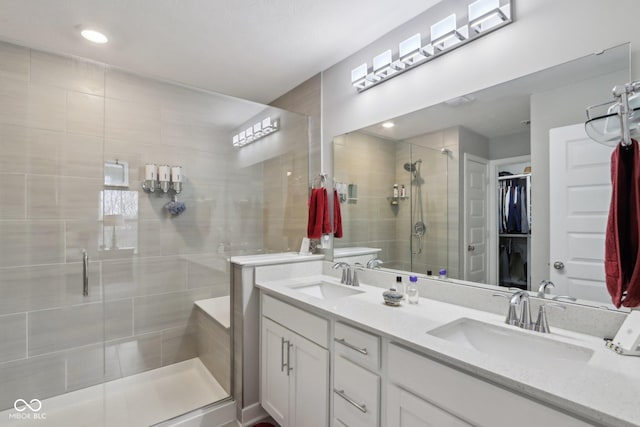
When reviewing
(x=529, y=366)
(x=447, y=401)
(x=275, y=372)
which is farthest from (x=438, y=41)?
(x=275, y=372)

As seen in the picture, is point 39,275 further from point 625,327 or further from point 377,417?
point 625,327

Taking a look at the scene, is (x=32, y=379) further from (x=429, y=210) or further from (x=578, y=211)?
(x=578, y=211)

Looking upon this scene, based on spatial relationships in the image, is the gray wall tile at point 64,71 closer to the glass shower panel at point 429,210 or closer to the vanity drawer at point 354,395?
the glass shower panel at point 429,210

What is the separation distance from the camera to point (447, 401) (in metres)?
0.94

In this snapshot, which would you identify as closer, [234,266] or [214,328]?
[234,266]

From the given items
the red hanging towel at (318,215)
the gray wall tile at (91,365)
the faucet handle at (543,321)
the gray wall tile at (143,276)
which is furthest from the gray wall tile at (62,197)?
the faucet handle at (543,321)

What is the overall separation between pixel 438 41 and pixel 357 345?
1538mm

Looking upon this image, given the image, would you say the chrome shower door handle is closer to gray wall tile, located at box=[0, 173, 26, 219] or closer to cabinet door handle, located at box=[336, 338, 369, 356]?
gray wall tile, located at box=[0, 173, 26, 219]

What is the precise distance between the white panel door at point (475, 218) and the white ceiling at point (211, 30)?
36.6 inches

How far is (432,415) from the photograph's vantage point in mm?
976

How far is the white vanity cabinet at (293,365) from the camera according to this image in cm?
145

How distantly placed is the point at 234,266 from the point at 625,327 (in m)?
1.87

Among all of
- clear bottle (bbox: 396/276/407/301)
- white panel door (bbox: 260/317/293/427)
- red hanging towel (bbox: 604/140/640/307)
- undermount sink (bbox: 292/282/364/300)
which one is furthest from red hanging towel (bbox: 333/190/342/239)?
red hanging towel (bbox: 604/140/640/307)

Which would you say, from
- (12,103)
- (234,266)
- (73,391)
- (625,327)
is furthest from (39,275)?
(625,327)
